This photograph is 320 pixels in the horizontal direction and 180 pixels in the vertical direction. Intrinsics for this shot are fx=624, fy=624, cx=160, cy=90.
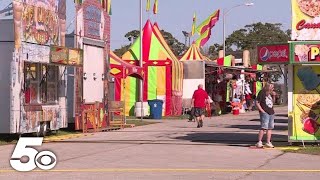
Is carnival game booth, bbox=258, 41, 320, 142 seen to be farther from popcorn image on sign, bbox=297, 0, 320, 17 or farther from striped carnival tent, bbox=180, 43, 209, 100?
striped carnival tent, bbox=180, 43, 209, 100

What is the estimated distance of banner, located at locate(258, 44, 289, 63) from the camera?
53.4 feet

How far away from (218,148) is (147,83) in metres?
20.8

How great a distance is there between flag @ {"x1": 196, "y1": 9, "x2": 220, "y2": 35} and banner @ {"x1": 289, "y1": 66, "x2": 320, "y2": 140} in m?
31.3

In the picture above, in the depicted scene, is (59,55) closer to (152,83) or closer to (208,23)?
(152,83)

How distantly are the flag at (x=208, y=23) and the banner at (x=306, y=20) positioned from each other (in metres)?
31.5

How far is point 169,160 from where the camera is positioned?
545 inches

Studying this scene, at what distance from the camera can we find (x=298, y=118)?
17000mm

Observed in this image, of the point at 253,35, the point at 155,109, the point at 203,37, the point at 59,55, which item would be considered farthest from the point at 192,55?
the point at 253,35

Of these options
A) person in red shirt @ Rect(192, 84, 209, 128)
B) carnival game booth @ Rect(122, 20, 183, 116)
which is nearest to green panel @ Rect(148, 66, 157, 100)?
carnival game booth @ Rect(122, 20, 183, 116)

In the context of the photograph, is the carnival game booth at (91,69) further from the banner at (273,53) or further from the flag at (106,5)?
the banner at (273,53)

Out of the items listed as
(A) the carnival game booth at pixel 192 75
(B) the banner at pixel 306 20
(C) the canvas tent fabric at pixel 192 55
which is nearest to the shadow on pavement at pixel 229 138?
(B) the banner at pixel 306 20

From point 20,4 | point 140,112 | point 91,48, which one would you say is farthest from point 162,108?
point 20,4

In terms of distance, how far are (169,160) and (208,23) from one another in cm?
3504

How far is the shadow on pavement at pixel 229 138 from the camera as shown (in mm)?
18594
